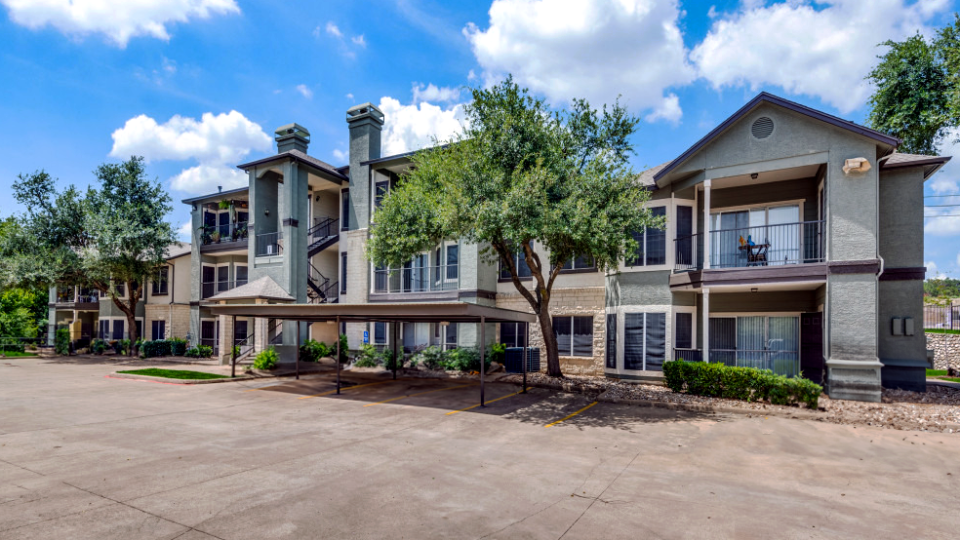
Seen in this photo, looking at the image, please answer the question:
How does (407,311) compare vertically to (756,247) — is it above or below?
below

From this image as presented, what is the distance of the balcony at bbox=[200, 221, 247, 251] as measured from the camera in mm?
28547

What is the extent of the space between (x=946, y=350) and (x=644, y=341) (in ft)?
69.3

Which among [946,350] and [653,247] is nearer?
[653,247]

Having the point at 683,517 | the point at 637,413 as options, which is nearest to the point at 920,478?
the point at 683,517

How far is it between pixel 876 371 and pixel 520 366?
1099 cm

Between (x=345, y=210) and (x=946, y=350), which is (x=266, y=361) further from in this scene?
(x=946, y=350)

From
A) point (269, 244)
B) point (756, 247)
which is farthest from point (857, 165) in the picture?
point (269, 244)

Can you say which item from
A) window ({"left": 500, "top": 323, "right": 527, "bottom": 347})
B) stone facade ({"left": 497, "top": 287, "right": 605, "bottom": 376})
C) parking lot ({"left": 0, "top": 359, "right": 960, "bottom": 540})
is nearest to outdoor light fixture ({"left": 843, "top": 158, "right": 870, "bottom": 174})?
parking lot ({"left": 0, "top": 359, "right": 960, "bottom": 540})

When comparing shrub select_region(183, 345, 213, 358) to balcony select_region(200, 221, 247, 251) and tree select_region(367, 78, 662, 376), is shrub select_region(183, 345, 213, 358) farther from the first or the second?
tree select_region(367, 78, 662, 376)

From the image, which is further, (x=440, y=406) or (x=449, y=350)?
(x=449, y=350)

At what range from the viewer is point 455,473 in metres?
8.01

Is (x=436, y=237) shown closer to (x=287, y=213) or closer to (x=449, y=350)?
(x=449, y=350)

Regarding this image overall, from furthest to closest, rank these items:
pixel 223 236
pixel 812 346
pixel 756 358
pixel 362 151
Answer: pixel 223 236
pixel 362 151
pixel 756 358
pixel 812 346

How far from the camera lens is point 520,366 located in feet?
64.3
